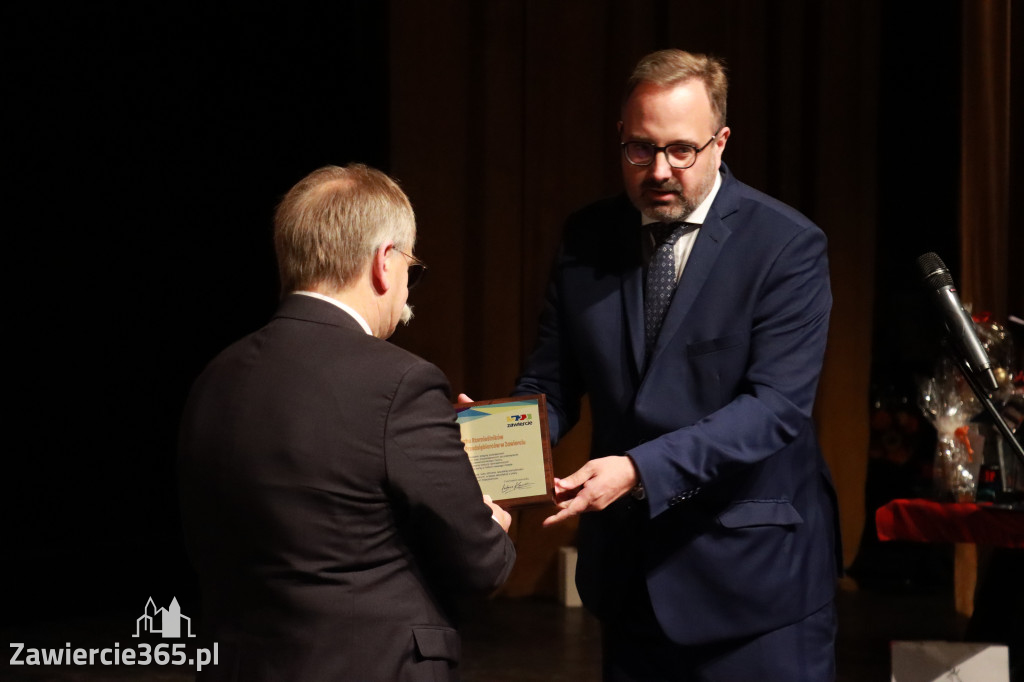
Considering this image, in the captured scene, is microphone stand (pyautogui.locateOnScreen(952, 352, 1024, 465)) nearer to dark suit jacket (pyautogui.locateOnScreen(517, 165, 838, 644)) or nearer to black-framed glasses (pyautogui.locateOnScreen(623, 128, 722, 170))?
dark suit jacket (pyautogui.locateOnScreen(517, 165, 838, 644))

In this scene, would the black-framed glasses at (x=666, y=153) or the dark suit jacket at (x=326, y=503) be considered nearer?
the dark suit jacket at (x=326, y=503)

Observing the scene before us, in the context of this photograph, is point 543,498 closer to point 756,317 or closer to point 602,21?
point 756,317

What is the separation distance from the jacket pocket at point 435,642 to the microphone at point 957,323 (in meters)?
1.28

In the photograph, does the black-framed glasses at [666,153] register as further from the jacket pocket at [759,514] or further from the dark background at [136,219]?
the dark background at [136,219]

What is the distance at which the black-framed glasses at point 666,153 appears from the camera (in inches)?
86.1

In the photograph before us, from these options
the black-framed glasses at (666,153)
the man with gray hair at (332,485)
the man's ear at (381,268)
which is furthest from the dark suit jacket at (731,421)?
the man's ear at (381,268)

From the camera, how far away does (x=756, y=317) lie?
2.15 meters

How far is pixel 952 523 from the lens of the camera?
119 inches

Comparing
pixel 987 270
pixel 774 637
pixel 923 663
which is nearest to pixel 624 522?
pixel 774 637

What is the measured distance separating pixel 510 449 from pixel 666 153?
605 millimetres

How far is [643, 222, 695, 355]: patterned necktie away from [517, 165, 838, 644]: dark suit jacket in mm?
24

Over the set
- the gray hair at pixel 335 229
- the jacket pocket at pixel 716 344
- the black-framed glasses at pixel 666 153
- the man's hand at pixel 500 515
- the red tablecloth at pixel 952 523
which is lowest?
the red tablecloth at pixel 952 523

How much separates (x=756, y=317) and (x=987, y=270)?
122 inches

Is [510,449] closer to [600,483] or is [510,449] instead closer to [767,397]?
[600,483]
